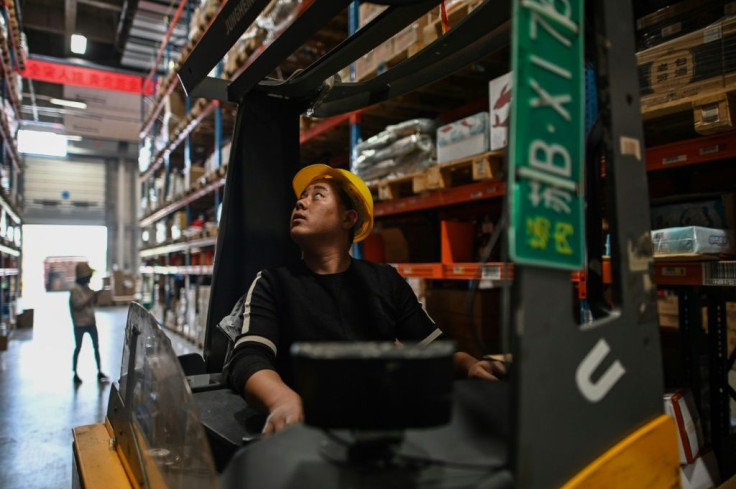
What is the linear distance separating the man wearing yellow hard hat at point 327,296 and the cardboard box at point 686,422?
4.33 feet

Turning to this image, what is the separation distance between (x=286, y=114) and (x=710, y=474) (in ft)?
9.00

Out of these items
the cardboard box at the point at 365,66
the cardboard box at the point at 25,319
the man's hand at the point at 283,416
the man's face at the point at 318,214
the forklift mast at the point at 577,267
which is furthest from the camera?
the cardboard box at the point at 25,319

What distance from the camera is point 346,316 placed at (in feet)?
6.31

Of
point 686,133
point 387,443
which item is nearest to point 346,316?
point 387,443

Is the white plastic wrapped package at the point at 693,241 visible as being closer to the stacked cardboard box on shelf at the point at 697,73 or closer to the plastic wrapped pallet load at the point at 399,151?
the stacked cardboard box on shelf at the point at 697,73

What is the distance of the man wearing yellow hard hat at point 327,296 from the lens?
5.77ft

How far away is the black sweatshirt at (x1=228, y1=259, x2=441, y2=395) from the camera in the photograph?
1.78 meters

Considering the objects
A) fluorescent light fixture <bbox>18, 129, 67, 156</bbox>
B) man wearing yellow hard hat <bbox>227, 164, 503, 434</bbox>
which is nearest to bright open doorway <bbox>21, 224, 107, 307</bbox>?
fluorescent light fixture <bbox>18, 129, 67, 156</bbox>

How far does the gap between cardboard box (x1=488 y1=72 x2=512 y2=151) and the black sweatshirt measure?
1497 millimetres

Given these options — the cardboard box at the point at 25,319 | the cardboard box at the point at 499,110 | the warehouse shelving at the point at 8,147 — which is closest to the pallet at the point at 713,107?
the cardboard box at the point at 499,110

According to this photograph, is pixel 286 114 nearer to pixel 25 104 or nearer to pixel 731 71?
pixel 731 71

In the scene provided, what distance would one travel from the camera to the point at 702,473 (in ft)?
8.18

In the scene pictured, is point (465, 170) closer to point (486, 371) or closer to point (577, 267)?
point (486, 371)

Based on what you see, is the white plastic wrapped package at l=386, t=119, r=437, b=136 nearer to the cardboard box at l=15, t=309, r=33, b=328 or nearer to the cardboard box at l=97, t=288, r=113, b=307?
the cardboard box at l=15, t=309, r=33, b=328
